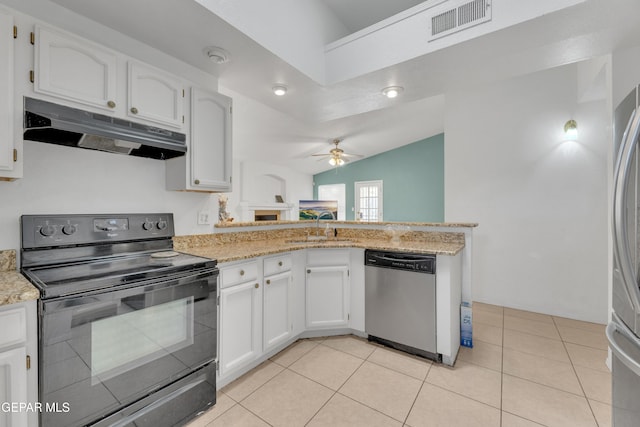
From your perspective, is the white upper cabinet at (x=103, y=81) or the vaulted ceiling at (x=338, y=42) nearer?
the white upper cabinet at (x=103, y=81)

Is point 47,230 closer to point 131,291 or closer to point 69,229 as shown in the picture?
point 69,229

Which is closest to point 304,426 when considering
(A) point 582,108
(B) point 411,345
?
(B) point 411,345

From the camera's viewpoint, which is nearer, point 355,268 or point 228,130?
point 228,130

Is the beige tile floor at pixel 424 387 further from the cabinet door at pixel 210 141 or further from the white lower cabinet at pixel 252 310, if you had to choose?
the cabinet door at pixel 210 141

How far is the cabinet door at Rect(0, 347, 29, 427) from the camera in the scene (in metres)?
0.99

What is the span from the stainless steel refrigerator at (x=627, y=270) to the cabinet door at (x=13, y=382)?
6.90ft

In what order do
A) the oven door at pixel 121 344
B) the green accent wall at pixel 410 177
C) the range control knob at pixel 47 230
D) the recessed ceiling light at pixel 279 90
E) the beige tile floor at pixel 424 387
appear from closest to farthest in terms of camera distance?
the oven door at pixel 121 344
the range control knob at pixel 47 230
the beige tile floor at pixel 424 387
the recessed ceiling light at pixel 279 90
the green accent wall at pixel 410 177

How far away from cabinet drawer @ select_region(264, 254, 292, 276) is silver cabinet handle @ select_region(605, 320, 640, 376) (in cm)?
183

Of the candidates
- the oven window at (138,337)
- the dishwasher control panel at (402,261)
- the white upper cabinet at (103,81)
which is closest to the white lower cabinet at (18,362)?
the oven window at (138,337)

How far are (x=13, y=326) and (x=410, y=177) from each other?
7.15 meters

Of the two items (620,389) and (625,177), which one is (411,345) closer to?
(620,389)

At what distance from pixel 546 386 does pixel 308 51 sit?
2.95 m

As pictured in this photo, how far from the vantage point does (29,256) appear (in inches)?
55.2

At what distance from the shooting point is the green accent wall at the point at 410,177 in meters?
6.66
